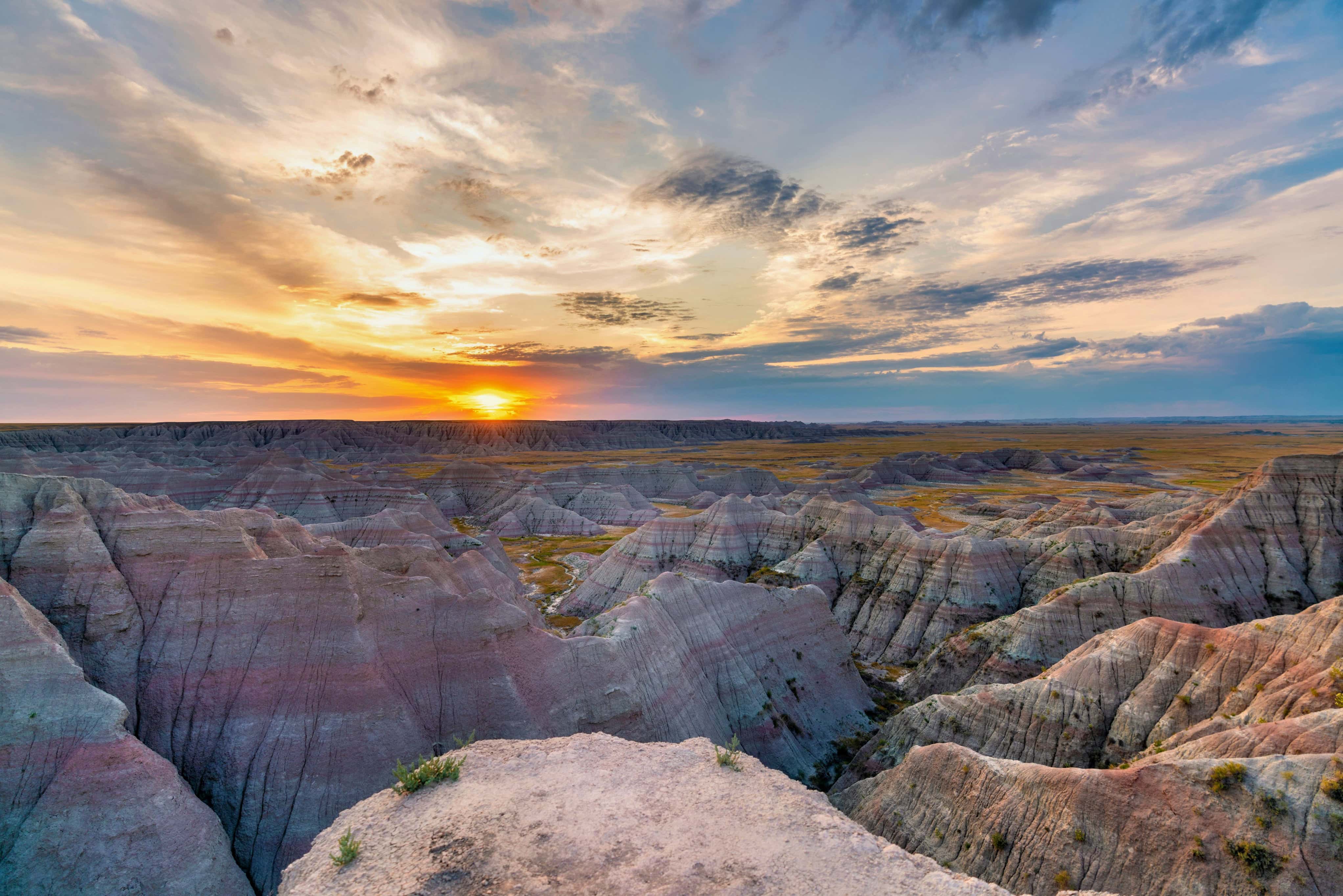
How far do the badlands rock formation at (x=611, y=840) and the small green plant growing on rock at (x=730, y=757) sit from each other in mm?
124

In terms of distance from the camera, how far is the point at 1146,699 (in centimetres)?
2338

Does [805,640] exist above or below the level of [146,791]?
below

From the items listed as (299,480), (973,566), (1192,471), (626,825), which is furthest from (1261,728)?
(1192,471)

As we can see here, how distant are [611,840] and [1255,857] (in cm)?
1542

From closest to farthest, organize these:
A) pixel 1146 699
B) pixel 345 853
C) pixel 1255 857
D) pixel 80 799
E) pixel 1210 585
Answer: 1. pixel 345 853
2. pixel 1255 857
3. pixel 80 799
4. pixel 1146 699
5. pixel 1210 585

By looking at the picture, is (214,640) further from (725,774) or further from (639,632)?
(725,774)

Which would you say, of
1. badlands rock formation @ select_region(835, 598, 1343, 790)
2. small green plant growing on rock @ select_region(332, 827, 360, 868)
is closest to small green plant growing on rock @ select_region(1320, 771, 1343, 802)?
badlands rock formation @ select_region(835, 598, 1343, 790)

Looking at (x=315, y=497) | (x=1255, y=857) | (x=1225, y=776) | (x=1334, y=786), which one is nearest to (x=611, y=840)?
(x=1255, y=857)

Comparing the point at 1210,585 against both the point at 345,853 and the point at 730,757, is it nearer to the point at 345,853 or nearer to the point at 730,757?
the point at 730,757

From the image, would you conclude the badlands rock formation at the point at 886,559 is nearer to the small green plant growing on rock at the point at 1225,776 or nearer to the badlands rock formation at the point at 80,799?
the small green plant growing on rock at the point at 1225,776

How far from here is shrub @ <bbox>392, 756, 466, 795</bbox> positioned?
43.2 ft

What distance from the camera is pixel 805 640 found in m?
37.7

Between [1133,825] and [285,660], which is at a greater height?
[285,660]

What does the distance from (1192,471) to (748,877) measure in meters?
228
